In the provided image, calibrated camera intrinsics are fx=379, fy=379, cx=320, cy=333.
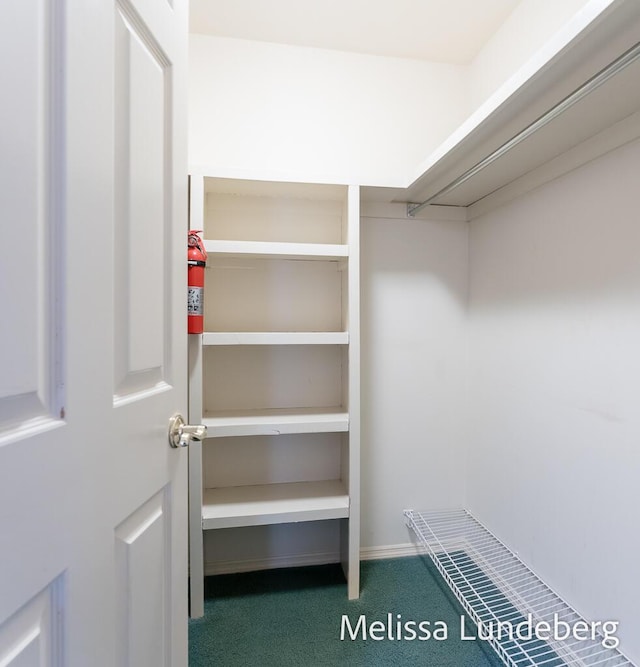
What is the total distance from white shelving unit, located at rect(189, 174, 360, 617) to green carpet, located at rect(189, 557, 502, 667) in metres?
0.14

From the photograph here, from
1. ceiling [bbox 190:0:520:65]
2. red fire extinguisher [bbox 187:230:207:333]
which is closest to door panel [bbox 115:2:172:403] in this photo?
red fire extinguisher [bbox 187:230:207:333]

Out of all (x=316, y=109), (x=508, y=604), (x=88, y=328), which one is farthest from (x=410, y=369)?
(x=88, y=328)

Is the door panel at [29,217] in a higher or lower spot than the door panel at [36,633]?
higher

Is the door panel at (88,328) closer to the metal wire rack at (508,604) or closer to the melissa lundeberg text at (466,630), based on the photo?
the melissa lundeberg text at (466,630)

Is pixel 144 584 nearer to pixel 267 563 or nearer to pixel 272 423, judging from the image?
pixel 272 423

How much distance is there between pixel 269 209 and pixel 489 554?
75.3 inches

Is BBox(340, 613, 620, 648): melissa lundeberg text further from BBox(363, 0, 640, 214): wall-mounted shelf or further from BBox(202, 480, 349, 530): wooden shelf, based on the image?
BBox(363, 0, 640, 214): wall-mounted shelf

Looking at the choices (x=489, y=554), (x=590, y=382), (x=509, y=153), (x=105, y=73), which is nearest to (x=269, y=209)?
(x=509, y=153)

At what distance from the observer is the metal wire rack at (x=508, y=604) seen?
1.26 metres

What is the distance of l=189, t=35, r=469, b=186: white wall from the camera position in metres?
1.80

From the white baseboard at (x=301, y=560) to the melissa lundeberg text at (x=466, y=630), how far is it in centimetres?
37

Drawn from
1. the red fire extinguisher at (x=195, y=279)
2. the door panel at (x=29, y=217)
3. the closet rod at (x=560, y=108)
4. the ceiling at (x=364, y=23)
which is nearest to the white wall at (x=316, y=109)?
the ceiling at (x=364, y=23)

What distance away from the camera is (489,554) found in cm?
172

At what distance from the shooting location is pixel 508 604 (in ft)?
5.15
